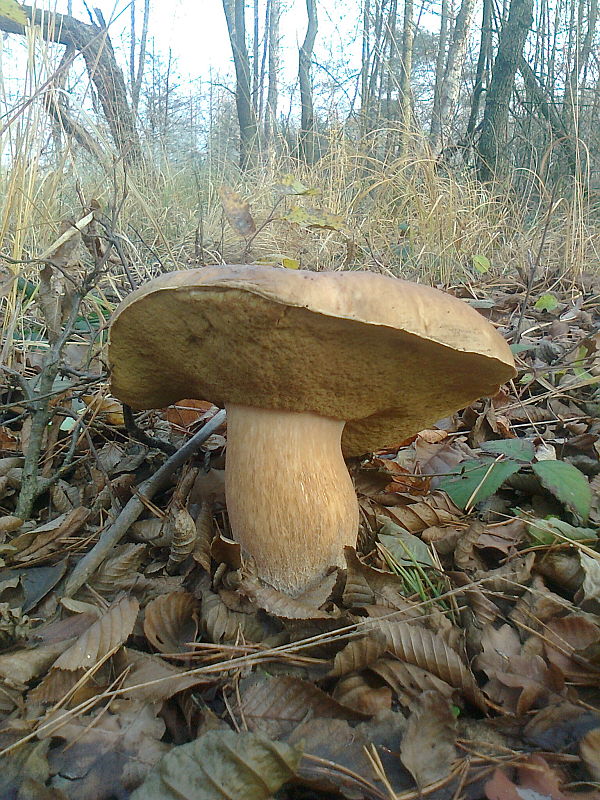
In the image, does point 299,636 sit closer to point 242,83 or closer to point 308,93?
point 308,93

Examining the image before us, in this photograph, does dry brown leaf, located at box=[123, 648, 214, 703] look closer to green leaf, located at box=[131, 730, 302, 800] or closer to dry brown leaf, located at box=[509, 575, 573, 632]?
green leaf, located at box=[131, 730, 302, 800]

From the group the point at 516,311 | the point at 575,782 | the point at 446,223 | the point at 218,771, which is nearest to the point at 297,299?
the point at 218,771

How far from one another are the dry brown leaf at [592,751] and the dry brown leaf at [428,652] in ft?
0.56

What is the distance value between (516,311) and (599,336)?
2.40 feet

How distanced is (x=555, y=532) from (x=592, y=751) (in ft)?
1.89

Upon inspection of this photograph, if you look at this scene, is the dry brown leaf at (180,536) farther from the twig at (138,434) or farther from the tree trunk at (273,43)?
the tree trunk at (273,43)

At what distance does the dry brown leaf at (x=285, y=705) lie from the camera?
911mm

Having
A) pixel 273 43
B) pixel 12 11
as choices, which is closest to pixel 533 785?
pixel 12 11

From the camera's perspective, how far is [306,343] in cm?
98

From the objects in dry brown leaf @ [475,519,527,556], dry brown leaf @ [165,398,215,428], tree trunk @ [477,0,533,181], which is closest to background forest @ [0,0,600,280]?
tree trunk @ [477,0,533,181]

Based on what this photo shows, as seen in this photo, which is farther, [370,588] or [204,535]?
[204,535]

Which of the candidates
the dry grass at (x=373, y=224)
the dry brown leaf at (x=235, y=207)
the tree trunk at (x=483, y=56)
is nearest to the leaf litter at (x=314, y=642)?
the dry brown leaf at (x=235, y=207)

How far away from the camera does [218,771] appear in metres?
0.76

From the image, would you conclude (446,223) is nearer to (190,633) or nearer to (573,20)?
(190,633)
